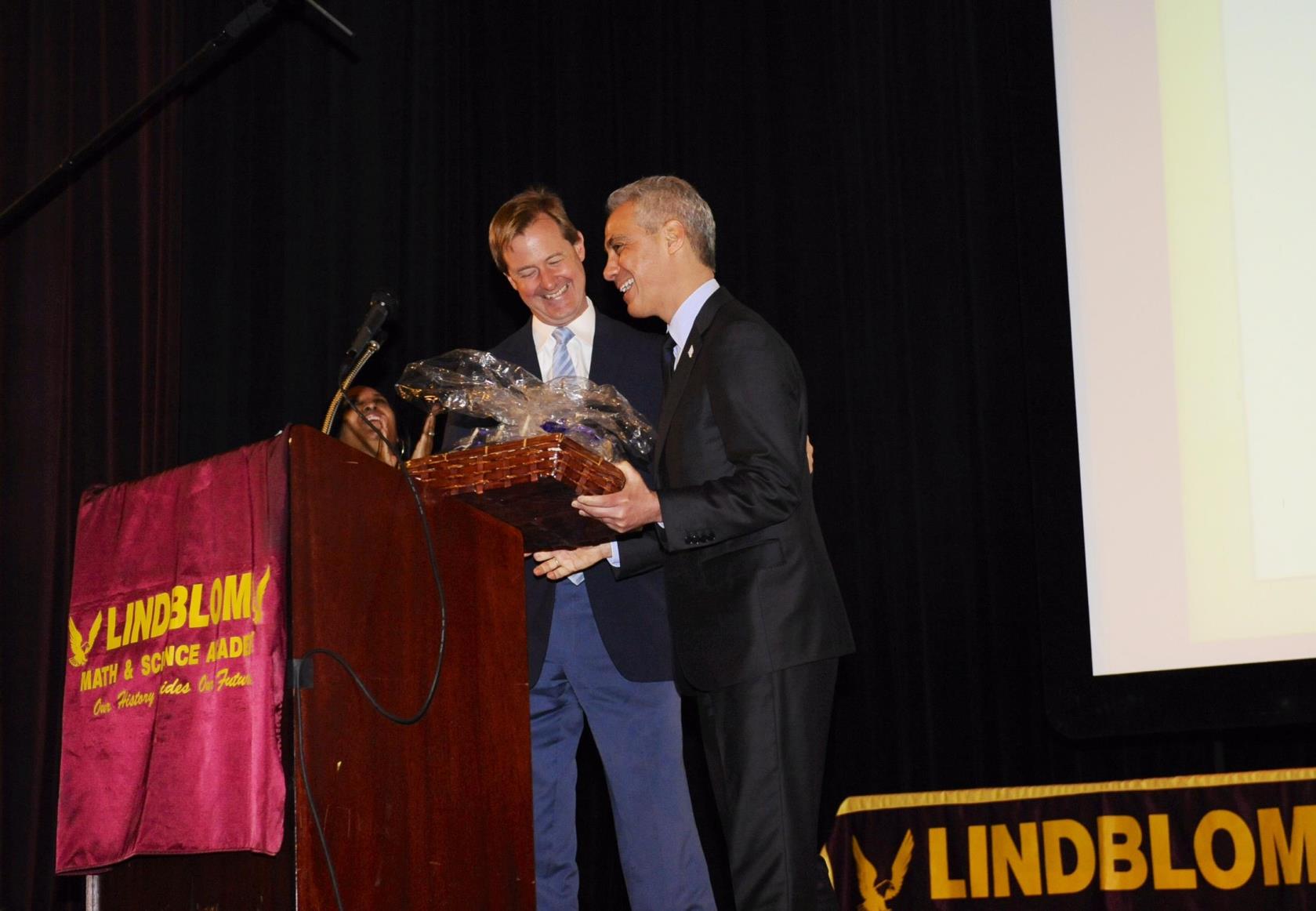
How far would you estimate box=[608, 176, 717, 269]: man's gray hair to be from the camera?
2.68 metres

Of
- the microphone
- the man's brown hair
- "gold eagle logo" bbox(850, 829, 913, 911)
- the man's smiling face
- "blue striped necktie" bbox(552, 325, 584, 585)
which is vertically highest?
the man's brown hair

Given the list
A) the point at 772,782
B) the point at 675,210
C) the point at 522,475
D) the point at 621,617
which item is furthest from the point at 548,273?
the point at 772,782

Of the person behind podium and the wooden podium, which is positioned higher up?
the person behind podium

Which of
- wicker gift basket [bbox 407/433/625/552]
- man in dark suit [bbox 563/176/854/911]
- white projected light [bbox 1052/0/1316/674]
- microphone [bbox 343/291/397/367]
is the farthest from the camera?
white projected light [bbox 1052/0/1316/674]

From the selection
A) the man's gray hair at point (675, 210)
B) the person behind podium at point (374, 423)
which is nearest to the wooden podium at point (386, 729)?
the man's gray hair at point (675, 210)

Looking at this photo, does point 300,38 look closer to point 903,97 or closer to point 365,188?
point 365,188

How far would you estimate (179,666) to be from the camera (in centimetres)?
184

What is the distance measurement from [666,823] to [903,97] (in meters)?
2.73

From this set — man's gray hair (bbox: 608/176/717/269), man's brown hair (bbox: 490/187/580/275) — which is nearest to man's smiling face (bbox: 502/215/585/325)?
man's brown hair (bbox: 490/187/580/275)

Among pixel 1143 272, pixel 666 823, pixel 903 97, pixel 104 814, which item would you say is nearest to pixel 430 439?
pixel 666 823

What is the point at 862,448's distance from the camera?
4.27 m

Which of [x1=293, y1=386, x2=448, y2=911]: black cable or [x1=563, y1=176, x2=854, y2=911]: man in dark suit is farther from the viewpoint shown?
[x1=563, y1=176, x2=854, y2=911]: man in dark suit

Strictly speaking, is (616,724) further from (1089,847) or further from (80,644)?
(1089,847)

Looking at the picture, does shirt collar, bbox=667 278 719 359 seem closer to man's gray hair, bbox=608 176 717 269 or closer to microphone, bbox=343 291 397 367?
man's gray hair, bbox=608 176 717 269
